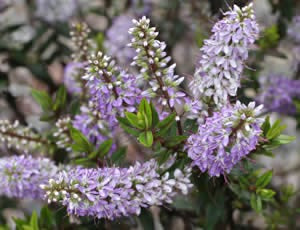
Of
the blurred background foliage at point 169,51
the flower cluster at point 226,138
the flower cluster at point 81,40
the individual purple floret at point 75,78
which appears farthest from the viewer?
the individual purple floret at point 75,78

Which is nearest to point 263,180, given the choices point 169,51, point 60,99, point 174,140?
point 174,140

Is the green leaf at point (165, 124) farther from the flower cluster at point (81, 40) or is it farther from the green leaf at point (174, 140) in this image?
the flower cluster at point (81, 40)

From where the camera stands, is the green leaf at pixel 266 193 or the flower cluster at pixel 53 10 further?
the flower cluster at pixel 53 10

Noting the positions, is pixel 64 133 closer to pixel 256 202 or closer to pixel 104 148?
pixel 104 148

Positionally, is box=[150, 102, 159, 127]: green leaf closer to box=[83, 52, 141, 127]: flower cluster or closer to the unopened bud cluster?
box=[83, 52, 141, 127]: flower cluster

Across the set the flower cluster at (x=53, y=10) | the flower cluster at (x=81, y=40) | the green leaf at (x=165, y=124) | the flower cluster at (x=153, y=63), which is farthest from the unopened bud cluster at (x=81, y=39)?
the flower cluster at (x=53, y=10)

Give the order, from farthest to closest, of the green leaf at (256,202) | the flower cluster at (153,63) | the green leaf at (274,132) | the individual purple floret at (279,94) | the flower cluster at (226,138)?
the individual purple floret at (279,94) → the green leaf at (256,202) → the green leaf at (274,132) → the flower cluster at (153,63) → the flower cluster at (226,138)

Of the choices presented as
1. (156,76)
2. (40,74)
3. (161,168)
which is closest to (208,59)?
(156,76)
